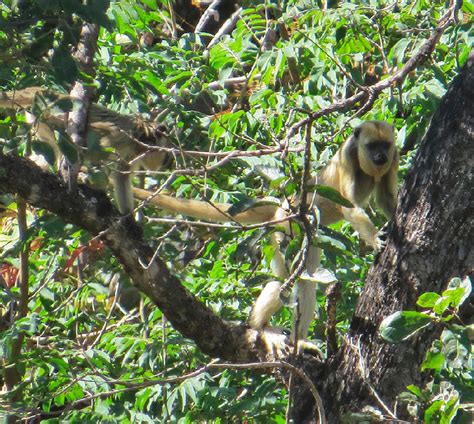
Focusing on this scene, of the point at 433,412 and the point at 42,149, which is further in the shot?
the point at 42,149

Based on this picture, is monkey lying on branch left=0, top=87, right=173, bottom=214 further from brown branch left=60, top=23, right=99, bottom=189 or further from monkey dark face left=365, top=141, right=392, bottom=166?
monkey dark face left=365, top=141, right=392, bottom=166

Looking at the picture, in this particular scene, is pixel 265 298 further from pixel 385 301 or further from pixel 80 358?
pixel 385 301

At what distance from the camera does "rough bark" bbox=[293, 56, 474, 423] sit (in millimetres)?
4152

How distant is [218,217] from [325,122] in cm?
150

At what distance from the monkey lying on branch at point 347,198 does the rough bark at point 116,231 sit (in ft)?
2.58

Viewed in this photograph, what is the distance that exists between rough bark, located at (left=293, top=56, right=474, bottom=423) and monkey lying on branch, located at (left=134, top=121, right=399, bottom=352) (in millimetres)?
1548

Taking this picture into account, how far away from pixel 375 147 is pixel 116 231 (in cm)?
245

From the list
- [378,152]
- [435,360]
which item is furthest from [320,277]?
[378,152]

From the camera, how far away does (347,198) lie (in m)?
6.70

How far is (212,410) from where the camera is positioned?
540 cm

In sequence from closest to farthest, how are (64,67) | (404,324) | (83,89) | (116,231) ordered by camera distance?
(404,324)
(64,67)
(116,231)
(83,89)

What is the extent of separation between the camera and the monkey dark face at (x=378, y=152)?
655 centimetres

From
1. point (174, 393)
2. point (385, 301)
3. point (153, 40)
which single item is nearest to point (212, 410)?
point (174, 393)

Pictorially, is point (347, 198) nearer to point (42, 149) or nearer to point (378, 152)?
point (378, 152)
